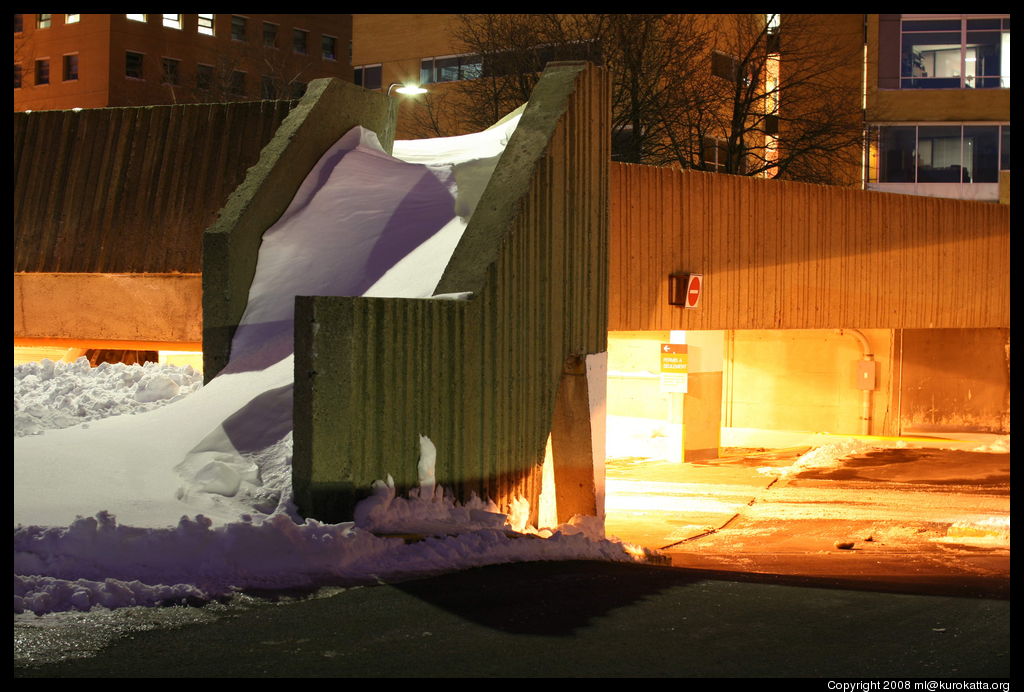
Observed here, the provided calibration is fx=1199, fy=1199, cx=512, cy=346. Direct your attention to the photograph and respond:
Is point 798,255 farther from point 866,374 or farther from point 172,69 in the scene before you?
point 172,69

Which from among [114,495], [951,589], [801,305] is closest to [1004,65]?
[801,305]

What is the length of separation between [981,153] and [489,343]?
32.7 meters

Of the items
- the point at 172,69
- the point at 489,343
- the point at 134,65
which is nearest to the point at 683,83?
the point at 489,343

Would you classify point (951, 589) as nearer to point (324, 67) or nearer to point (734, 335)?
point (734, 335)

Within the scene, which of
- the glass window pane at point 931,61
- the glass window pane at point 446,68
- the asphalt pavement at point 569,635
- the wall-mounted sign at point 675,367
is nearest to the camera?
the asphalt pavement at point 569,635

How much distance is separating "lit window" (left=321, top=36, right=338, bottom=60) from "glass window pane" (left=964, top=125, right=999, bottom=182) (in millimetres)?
37027

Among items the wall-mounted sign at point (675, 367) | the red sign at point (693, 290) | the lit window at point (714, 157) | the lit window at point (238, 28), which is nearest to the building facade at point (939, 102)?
the lit window at point (714, 157)

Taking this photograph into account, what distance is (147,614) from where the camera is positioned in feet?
19.9

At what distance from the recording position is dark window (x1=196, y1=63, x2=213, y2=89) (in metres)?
51.7

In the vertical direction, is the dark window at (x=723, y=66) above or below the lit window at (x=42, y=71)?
below

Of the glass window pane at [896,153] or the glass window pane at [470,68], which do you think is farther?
the glass window pane at [470,68]

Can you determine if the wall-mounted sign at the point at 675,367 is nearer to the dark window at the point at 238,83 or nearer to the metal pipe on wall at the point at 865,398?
the metal pipe on wall at the point at 865,398

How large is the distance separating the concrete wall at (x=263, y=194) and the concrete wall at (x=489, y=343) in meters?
2.58

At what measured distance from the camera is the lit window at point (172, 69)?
55734 millimetres
